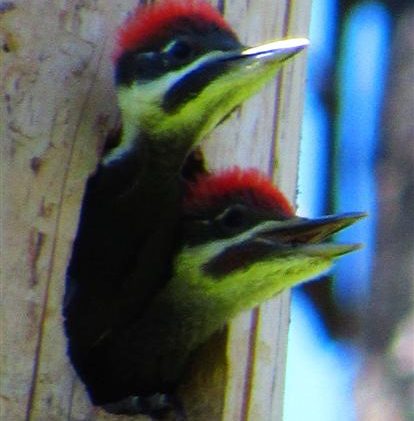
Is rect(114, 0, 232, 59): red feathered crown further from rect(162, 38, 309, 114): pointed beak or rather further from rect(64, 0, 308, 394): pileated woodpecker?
A: rect(162, 38, 309, 114): pointed beak

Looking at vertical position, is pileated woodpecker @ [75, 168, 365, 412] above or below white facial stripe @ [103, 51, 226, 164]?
below

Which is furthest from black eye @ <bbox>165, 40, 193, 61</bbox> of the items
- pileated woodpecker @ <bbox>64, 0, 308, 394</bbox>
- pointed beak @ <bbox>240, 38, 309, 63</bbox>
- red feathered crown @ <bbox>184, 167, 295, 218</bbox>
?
red feathered crown @ <bbox>184, 167, 295, 218</bbox>

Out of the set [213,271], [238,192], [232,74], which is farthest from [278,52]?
[213,271]

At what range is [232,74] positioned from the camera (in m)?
3.17

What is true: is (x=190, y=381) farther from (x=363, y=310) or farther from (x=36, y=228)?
(x=363, y=310)

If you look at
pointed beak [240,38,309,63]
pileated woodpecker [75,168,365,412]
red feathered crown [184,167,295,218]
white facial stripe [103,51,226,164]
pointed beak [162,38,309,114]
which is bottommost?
pileated woodpecker [75,168,365,412]

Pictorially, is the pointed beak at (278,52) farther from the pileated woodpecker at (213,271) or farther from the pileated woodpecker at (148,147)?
the pileated woodpecker at (213,271)

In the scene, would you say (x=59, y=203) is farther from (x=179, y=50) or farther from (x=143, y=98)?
(x=179, y=50)

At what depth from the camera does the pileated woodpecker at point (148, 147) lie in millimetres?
3211

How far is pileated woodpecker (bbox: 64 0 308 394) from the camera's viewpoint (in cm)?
321

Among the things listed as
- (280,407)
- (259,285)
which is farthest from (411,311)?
(259,285)

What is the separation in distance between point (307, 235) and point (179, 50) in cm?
43

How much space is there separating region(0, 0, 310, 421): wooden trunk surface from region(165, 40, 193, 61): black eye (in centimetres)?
20

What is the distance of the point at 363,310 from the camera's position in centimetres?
558
